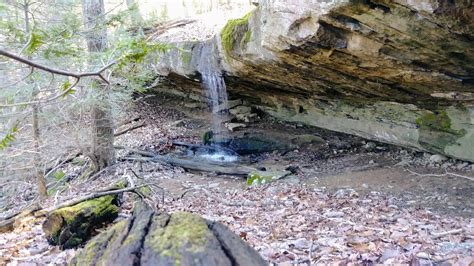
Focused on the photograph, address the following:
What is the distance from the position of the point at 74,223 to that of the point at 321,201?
150 inches

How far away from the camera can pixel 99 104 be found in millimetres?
7777

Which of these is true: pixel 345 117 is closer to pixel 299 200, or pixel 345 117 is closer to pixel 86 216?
pixel 299 200

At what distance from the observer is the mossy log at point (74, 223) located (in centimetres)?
402

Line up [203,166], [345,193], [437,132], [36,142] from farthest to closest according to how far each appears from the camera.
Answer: [203,166]
[437,132]
[36,142]
[345,193]

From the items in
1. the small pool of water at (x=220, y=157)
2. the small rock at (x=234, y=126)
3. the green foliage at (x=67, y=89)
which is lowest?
the small pool of water at (x=220, y=157)

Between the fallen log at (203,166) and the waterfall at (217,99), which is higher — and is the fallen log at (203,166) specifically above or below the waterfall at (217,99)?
below

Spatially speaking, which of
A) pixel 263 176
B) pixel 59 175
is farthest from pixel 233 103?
pixel 59 175

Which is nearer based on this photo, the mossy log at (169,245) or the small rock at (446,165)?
the mossy log at (169,245)

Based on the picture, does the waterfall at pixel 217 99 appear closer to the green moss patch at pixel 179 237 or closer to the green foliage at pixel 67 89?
the green foliage at pixel 67 89

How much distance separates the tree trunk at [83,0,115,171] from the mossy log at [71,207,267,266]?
5.29 m

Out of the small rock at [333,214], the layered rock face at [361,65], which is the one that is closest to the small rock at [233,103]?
the layered rock face at [361,65]

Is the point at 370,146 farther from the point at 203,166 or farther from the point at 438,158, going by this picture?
the point at 203,166

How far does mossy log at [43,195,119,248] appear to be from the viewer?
4023 millimetres

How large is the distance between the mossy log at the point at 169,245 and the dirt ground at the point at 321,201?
1347 millimetres
